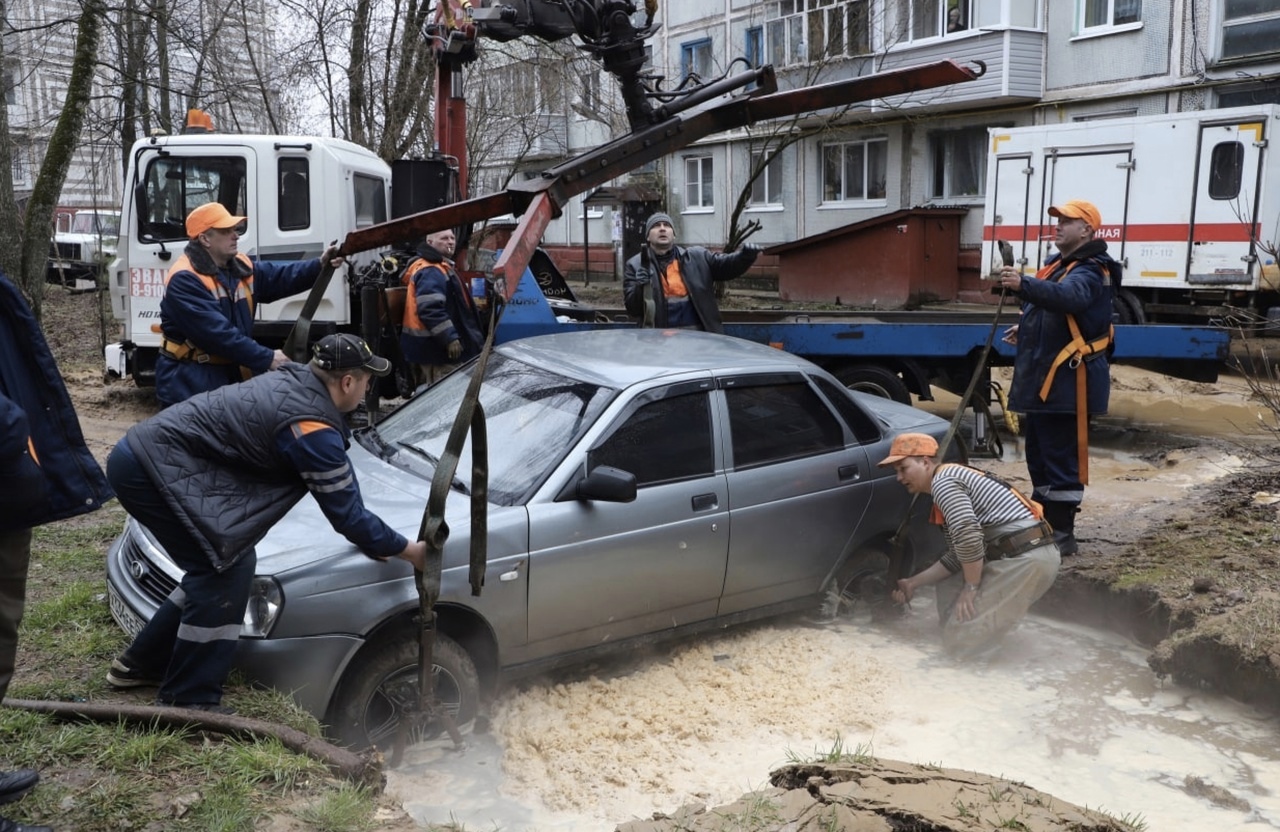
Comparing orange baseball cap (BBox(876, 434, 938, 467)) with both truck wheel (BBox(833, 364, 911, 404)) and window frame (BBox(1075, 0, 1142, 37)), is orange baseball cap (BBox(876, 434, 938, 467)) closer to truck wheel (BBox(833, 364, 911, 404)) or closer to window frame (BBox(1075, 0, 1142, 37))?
truck wheel (BBox(833, 364, 911, 404))

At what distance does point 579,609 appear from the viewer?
4551 millimetres

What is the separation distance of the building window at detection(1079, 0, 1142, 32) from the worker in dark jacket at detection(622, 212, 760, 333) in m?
14.7

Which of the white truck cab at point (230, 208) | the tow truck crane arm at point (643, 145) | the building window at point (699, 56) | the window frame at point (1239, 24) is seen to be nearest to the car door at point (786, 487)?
the tow truck crane arm at point (643, 145)

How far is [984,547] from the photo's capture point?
5.30 m

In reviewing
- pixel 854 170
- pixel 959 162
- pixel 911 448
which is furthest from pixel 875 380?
pixel 854 170

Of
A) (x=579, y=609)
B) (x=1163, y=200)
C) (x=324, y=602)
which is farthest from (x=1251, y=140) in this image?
(x=324, y=602)

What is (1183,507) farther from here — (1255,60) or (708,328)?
(1255,60)

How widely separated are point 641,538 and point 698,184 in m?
25.1

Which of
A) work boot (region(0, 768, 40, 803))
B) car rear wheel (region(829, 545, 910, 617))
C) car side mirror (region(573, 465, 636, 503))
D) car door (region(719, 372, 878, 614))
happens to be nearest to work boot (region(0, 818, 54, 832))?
work boot (region(0, 768, 40, 803))

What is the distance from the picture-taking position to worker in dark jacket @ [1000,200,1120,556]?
20.0ft

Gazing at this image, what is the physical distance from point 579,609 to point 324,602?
3.61ft

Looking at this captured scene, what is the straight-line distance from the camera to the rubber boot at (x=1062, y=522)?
6.24m

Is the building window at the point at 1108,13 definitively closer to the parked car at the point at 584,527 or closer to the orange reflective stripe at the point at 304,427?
the parked car at the point at 584,527

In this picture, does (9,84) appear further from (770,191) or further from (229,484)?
(770,191)
